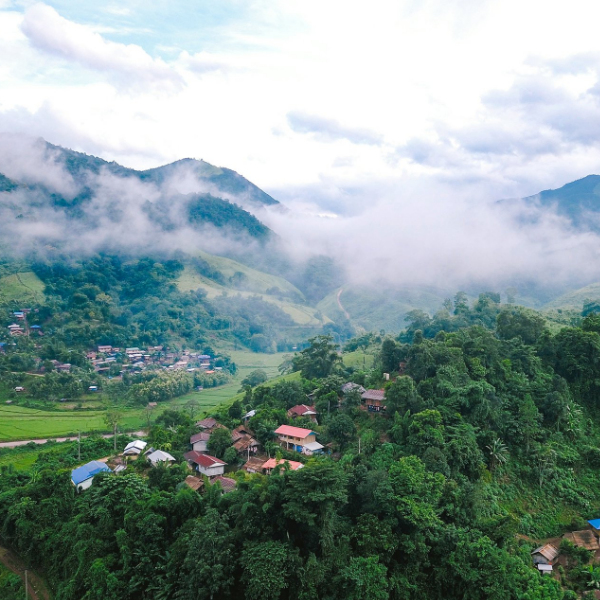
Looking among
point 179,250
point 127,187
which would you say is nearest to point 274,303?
point 179,250

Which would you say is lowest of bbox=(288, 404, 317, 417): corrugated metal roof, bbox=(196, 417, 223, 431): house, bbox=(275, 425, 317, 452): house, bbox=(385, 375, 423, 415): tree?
bbox=(196, 417, 223, 431): house

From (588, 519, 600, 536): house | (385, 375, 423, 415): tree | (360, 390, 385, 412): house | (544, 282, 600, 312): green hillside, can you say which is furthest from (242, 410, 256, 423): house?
(544, 282, 600, 312): green hillside

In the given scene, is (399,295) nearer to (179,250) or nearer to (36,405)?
(179,250)

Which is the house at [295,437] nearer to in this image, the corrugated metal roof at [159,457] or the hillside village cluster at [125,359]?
the corrugated metal roof at [159,457]

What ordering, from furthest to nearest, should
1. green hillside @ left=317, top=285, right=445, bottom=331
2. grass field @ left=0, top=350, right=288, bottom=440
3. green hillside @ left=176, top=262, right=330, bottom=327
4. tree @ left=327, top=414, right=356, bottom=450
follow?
green hillside @ left=176, top=262, right=330, bottom=327 < green hillside @ left=317, top=285, right=445, bottom=331 < grass field @ left=0, top=350, right=288, bottom=440 < tree @ left=327, top=414, right=356, bottom=450

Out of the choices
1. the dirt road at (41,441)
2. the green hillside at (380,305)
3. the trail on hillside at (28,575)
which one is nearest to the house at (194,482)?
the trail on hillside at (28,575)

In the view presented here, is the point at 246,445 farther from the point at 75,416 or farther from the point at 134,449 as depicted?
the point at 75,416

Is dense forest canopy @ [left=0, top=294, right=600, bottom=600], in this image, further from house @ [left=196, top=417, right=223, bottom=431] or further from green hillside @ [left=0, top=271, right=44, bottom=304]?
green hillside @ [left=0, top=271, right=44, bottom=304]

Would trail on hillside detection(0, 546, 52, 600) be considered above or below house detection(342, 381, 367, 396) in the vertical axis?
below

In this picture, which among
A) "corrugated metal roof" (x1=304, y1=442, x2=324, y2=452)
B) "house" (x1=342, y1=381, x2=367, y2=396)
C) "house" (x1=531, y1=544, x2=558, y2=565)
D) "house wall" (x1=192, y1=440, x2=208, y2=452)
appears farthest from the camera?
"house" (x1=342, y1=381, x2=367, y2=396)
